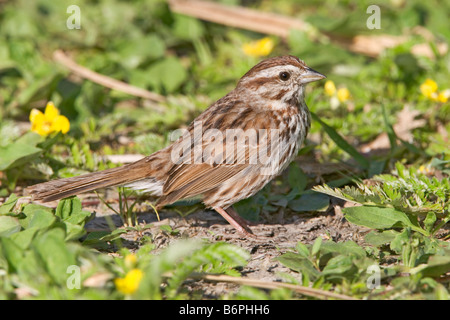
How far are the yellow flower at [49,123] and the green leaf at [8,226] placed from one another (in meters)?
1.31

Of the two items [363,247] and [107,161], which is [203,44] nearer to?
[107,161]

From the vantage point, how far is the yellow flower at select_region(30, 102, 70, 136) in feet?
17.4

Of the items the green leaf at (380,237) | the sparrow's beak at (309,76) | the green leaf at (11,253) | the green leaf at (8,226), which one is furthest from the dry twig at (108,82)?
the green leaf at (11,253)

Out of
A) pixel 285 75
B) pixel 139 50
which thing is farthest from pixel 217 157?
pixel 139 50

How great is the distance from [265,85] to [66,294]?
2659mm

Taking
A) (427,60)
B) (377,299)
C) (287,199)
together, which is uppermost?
(427,60)

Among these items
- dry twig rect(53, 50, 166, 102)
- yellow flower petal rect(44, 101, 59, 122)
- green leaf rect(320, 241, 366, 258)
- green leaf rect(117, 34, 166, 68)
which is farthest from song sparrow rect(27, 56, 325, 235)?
green leaf rect(117, 34, 166, 68)

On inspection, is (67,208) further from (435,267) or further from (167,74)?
(167,74)

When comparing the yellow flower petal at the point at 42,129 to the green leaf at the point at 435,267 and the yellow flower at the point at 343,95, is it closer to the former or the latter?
the yellow flower at the point at 343,95

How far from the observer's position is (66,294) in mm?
3355

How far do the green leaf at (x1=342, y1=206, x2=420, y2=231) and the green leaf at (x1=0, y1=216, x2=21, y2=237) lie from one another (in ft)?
7.32

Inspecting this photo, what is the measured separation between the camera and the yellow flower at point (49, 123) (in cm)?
531

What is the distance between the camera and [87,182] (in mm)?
4805
